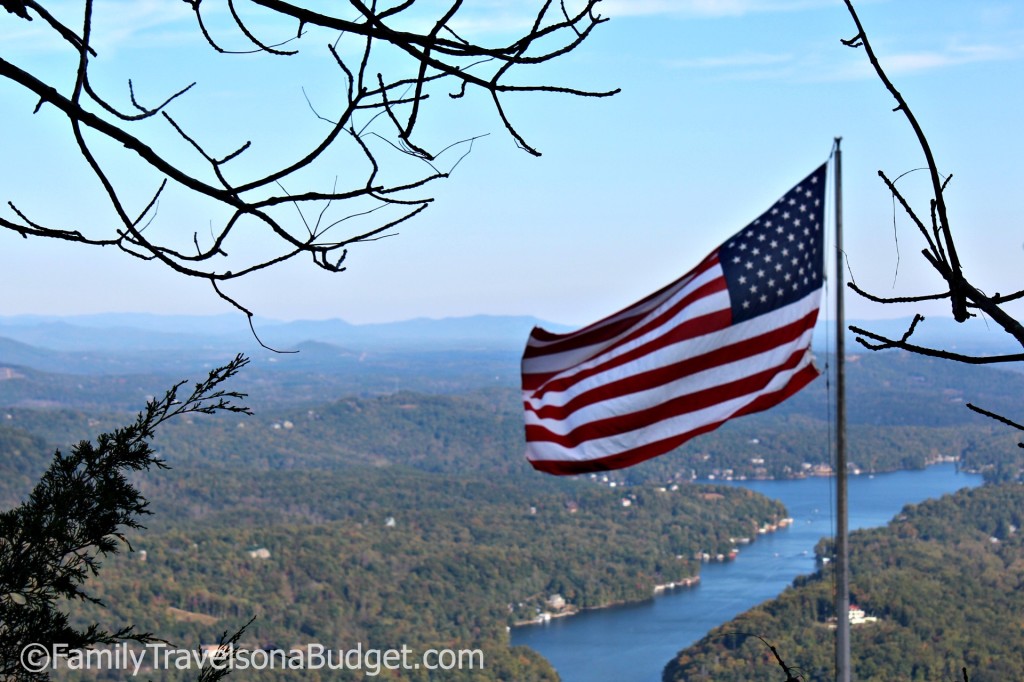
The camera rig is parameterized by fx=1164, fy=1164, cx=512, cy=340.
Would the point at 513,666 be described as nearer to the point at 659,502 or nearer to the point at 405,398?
the point at 659,502

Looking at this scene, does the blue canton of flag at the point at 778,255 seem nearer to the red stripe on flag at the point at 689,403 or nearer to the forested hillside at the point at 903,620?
the red stripe on flag at the point at 689,403

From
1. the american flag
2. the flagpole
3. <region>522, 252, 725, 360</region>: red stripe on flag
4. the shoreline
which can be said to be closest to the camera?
the flagpole

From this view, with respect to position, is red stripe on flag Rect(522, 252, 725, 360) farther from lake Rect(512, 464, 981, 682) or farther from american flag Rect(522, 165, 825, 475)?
lake Rect(512, 464, 981, 682)

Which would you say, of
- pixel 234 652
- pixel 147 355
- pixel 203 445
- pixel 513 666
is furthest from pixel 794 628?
pixel 147 355

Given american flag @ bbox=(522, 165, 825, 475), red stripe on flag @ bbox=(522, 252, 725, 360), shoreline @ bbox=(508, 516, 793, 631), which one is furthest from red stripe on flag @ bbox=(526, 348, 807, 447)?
shoreline @ bbox=(508, 516, 793, 631)

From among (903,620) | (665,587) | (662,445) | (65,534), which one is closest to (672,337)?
(662,445)

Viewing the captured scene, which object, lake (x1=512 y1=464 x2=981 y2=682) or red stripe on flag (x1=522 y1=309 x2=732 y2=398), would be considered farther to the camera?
lake (x1=512 y1=464 x2=981 y2=682)

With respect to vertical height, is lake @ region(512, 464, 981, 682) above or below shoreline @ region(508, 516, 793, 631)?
above
